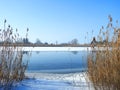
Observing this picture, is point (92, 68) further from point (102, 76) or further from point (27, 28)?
point (27, 28)

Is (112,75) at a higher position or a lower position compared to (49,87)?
higher

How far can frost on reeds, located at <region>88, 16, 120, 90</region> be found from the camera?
3.96m

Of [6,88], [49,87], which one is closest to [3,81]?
[6,88]

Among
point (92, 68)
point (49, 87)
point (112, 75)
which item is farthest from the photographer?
point (49, 87)

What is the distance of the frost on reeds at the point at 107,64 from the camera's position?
3.96 metres

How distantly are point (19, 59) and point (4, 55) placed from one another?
0.46 meters

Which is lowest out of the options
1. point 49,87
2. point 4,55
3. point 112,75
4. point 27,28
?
point 49,87

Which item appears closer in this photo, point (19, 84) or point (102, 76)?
point (102, 76)

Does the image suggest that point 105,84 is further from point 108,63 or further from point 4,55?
point 4,55

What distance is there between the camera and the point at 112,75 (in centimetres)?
397

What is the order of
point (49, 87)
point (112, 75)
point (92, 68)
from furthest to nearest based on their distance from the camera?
point (49, 87)
point (92, 68)
point (112, 75)

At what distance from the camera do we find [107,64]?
4.07 m

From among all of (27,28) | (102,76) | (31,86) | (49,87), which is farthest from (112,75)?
(27,28)

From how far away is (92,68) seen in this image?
4.34 metres
